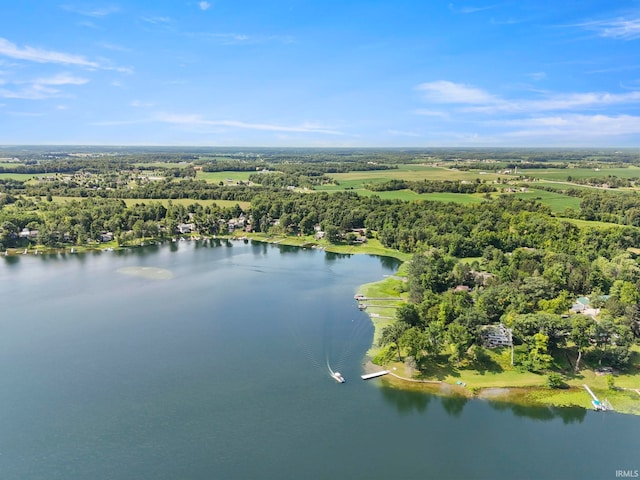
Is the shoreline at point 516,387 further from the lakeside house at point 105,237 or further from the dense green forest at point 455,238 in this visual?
the lakeside house at point 105,237

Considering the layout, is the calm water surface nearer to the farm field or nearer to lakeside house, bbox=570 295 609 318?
lakeside house, bbox=570 295 609 318

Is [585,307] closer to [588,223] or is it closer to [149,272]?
[588,223]

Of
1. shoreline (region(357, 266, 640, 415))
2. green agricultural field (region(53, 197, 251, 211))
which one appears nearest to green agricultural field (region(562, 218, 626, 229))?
shoreline (region(357, 266, 640, 415))

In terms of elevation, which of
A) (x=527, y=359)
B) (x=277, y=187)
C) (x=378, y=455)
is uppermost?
(x=277, y=187)

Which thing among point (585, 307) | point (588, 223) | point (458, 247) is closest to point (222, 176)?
point (458, 247)

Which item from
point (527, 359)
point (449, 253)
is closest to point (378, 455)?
point (527, 359)

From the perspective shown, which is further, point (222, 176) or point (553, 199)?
point (222, 176)

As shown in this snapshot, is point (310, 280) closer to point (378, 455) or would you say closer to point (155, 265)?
point (155, 265)
